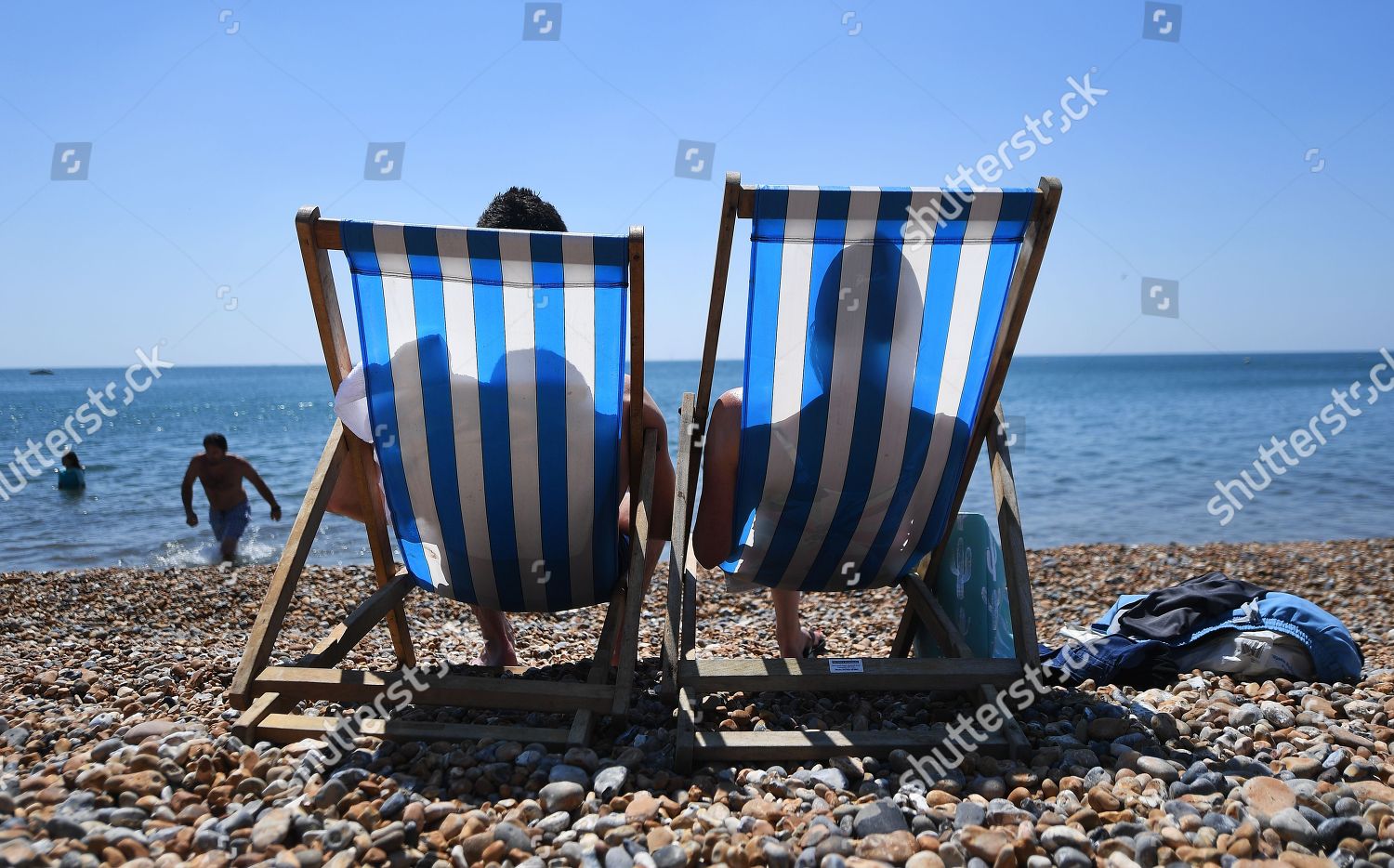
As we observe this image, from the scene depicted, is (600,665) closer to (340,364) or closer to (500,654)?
(500,654)

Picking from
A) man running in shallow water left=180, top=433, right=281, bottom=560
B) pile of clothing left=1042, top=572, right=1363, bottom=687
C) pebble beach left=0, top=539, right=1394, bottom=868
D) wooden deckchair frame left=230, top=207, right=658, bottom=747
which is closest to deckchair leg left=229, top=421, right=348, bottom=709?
wooden deckchair frame left=230, top=207, right=658, bottom=747

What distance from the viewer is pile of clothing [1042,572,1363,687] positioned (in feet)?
9.62

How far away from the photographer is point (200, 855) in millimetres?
1701

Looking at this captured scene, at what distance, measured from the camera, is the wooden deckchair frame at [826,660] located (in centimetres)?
226

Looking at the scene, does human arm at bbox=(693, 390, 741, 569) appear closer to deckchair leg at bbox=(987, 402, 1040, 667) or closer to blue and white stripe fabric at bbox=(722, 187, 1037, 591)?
blue and white stripe fabric at bbox=(722, 187, 1037, 591)

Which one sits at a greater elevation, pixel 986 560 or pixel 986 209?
pixel 986 209

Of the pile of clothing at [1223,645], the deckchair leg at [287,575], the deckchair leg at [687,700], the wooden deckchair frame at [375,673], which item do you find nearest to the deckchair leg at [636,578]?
the wooden deckchair frame at [375,673]

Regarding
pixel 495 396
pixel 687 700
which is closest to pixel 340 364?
pixel 495 396

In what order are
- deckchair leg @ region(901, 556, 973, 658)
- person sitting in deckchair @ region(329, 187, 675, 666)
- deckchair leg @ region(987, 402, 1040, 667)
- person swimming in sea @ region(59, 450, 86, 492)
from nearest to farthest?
deckchair leg @ region(987, 402, 1040, 667), deckchair leg @ region(901, 556, 973, 658), person sitting in deckchair @ region(329, 187, 675, 666), person swimming in sea @ region(59, 450, 86, 492)

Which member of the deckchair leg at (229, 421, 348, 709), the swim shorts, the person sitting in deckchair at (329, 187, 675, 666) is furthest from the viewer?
the swim shorts

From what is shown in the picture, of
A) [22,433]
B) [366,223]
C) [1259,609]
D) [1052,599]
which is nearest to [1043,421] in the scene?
[1052,599]

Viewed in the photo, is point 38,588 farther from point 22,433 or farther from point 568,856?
point 22,433

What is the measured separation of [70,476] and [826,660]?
12.6m

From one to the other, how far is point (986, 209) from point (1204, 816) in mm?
1486
